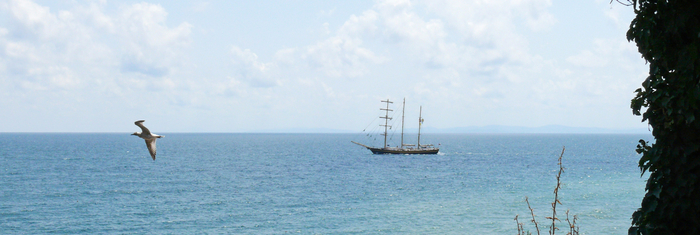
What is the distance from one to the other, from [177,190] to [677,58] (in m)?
51.7

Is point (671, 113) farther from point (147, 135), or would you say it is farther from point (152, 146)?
point (147, 135)

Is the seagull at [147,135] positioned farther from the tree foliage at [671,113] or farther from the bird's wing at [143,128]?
the tree foliage at [671,113]

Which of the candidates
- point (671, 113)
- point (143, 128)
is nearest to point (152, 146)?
point (143, 128)

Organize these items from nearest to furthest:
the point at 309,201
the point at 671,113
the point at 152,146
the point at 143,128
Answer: the point at 671,113 → the point at 152,146 → the point at 143,128 → the point at 309,201

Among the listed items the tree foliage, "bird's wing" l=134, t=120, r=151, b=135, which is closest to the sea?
the tree foliage

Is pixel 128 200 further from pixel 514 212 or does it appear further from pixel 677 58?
pixel 677 58

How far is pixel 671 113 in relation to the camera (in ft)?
18.9

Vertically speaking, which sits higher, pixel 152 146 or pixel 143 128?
pixel 143 128

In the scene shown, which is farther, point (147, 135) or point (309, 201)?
point (309, 201)

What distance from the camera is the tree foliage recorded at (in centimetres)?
561

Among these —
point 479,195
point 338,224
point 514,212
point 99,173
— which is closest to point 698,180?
point 338,224

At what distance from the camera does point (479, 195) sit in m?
48.4

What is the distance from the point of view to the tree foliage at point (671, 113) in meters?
5.61

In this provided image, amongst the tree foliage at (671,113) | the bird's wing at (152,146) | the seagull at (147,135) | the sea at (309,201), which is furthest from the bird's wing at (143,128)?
the sea at (309,201)
